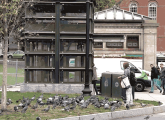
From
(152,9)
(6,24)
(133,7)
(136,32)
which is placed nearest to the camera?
(6,24)

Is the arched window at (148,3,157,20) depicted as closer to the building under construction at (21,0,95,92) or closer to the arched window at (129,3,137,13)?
the arched window at (129,3,137,13)

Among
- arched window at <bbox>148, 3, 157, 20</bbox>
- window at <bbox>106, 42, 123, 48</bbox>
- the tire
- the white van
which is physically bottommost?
the tire

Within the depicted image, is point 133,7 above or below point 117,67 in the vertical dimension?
above

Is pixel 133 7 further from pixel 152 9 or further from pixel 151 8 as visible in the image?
pixel 152 9

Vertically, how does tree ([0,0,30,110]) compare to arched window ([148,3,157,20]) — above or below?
below

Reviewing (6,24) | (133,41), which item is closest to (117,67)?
(6,24)

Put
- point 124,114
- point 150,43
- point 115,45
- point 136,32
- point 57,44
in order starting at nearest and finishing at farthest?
point 124,114, point 57,44, point 150,43, point 136,32, point 115,45

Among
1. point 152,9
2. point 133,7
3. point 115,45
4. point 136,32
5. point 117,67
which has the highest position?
point 133,7

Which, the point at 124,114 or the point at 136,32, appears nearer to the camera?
the point at 124,114

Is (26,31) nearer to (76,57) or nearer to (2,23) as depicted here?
(76,57)

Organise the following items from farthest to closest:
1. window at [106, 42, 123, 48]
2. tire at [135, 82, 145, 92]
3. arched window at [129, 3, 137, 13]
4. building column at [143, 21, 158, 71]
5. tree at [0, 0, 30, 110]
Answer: arched window at [129, 3, 137, 13] → window at [106, 42, 123, 48] → building column at [143, 21, 158, 71] → tire at [135, 82, 145, 92] → tree at [0, 0, 30, 110]

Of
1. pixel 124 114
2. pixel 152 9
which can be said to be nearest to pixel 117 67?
pixel 124 114

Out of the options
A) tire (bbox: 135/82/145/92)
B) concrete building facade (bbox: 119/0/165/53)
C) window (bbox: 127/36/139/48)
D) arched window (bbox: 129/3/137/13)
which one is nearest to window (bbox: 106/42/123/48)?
window (bbox: 127/36/139/48)

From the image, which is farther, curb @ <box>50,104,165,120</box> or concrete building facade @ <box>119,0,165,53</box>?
concrete building facade @ <box>119,0,165,53</box>
